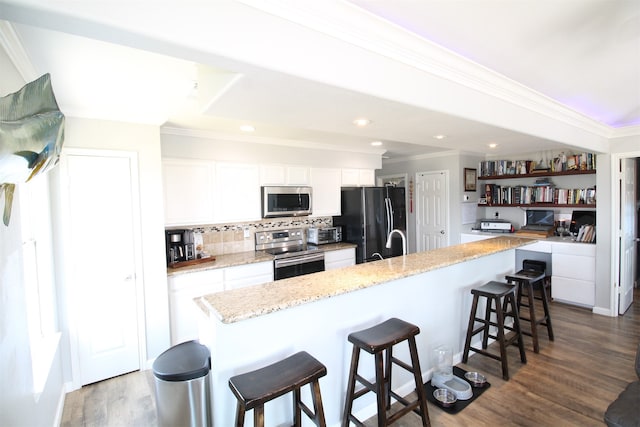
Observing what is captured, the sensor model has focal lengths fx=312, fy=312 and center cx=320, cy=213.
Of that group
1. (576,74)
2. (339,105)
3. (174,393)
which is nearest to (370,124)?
(339,105)

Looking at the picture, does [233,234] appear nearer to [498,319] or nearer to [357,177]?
[357,177]

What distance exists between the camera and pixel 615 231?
375 centimetres

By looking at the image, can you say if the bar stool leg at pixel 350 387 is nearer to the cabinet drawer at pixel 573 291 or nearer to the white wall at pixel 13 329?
the white wall at pixel 13 329

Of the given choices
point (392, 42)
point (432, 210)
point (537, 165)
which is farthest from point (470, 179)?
point (392, 42)

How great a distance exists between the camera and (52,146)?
4.12ft

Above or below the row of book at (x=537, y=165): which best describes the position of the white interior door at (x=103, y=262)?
below

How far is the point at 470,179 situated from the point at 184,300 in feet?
15.7

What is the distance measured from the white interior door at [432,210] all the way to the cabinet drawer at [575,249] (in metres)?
1.55

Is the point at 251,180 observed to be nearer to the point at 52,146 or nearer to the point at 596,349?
the point at 52,146

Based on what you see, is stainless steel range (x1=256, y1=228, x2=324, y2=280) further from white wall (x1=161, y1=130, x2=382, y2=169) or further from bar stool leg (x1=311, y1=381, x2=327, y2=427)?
bar stool leg (x1=311, y1=381, x2=327, y2=427)

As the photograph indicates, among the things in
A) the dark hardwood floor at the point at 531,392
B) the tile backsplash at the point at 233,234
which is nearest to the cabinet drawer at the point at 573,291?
the dark hardwood floor at the point at 531,392

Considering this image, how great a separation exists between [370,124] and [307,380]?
1733 mm

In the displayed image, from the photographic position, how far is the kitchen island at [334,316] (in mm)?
1611

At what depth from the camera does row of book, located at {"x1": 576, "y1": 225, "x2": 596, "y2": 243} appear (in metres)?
4.08
